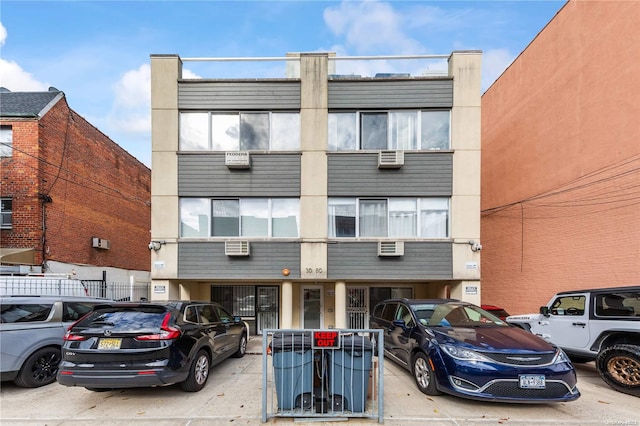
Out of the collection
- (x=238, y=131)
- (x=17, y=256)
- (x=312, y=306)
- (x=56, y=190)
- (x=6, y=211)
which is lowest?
Result: (x=312, y=306)

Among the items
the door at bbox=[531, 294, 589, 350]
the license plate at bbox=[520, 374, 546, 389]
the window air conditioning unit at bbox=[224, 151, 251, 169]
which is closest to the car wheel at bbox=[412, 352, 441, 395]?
the license plate at bbox=[520, 374, 546, 389]

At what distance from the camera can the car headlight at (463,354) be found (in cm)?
449

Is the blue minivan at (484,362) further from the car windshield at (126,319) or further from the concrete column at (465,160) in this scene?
the car windshield at (126,319)

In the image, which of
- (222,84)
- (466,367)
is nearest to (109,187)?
(222,84)

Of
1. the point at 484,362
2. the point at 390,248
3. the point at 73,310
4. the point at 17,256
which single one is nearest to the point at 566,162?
the point at 390,248

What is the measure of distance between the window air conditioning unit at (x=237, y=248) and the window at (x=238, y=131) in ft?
9.06

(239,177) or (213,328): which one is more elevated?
(239,177)

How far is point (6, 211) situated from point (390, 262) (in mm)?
12767

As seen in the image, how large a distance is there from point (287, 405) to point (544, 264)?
1080cm

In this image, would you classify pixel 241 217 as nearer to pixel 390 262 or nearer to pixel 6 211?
pixel 390 262

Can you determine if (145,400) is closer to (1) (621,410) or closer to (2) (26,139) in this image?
(1) (621,410)

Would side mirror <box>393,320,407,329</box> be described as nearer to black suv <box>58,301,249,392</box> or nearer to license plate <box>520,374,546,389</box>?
license plate <box>520,374,546,389</box>

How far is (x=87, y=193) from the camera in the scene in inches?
549

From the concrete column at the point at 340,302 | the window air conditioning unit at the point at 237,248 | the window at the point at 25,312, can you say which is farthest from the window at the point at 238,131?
the window at the point at 25,312
